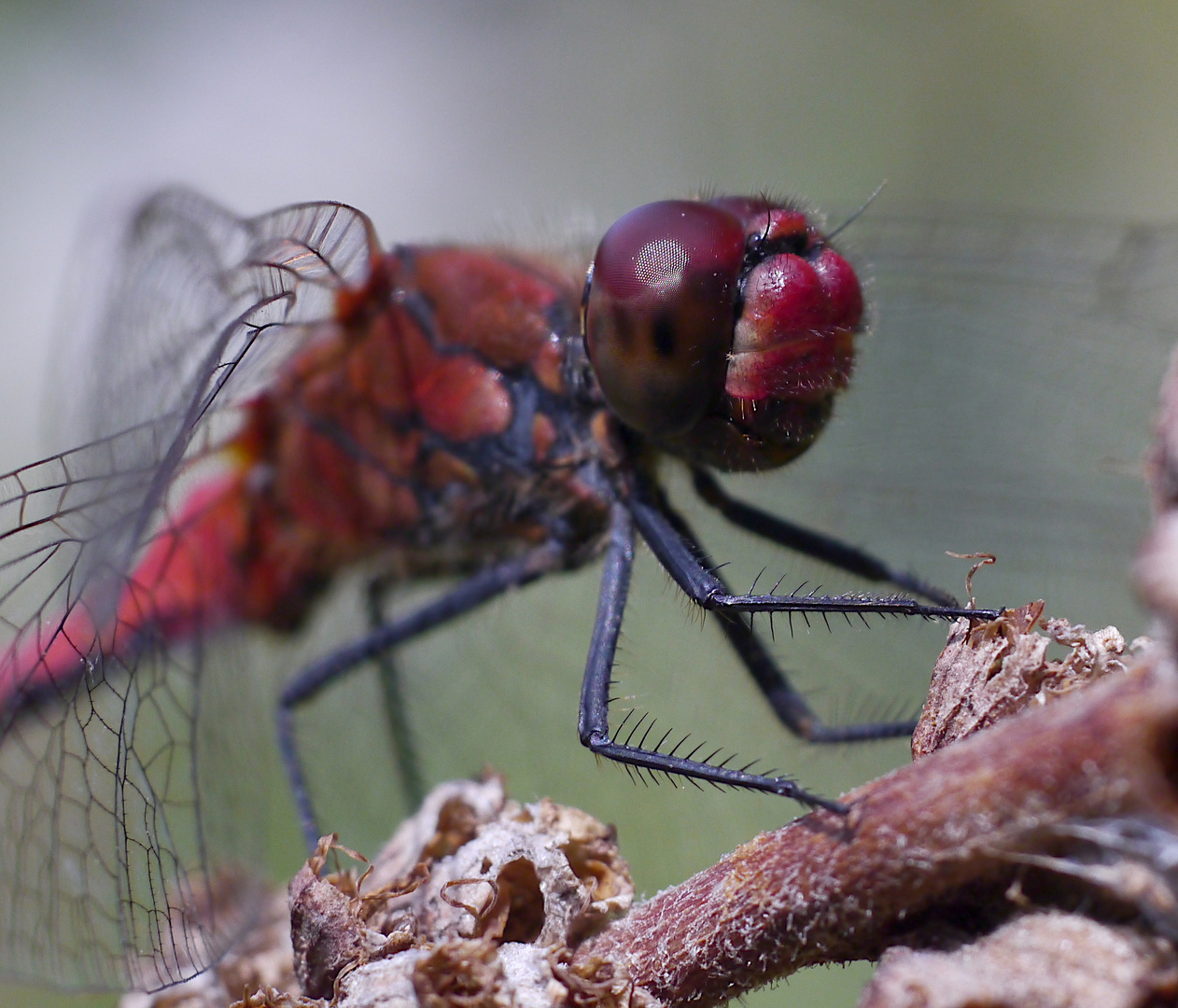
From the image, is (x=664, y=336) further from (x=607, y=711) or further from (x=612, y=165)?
(x=612, y=165)

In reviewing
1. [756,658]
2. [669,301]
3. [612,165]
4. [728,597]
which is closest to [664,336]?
[669,301]

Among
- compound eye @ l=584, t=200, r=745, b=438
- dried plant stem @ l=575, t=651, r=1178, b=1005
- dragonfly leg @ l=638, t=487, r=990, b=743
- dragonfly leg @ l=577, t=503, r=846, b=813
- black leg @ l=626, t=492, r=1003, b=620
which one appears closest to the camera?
dried plant stem @ l=575, t=651, r=1178, b=1005

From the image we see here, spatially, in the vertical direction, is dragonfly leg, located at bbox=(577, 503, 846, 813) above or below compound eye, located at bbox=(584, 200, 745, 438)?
below

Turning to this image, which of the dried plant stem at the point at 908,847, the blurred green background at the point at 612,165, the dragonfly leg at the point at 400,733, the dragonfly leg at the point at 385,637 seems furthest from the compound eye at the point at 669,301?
the dragonfly leg at the point at 400,733

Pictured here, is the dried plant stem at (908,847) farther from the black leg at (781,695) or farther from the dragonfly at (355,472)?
the black leg at (781,695)

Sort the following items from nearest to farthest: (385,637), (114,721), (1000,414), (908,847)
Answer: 1. (908,847)
2. (114,721)
3. (385,637)
4. (1000,414)

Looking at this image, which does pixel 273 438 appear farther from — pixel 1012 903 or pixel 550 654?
pixel 1012 903

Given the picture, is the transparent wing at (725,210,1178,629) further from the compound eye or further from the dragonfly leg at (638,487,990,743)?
the compound eye

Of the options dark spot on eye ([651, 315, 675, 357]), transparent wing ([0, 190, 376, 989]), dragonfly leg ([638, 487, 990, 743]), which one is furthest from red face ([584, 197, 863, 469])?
transparent wing ([0, 190, 376, 989])
